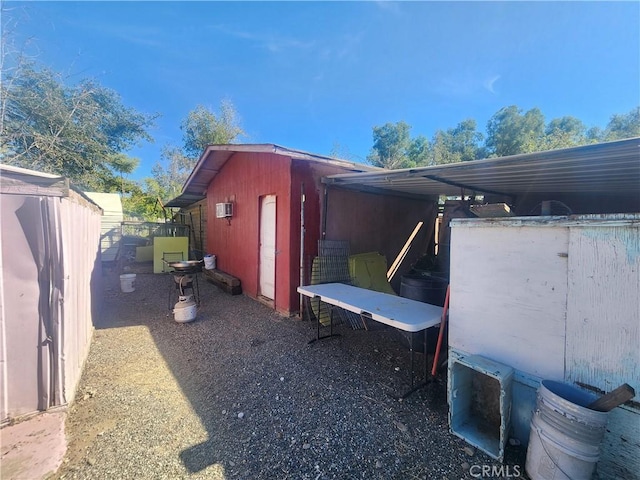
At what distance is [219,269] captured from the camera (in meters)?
8.45

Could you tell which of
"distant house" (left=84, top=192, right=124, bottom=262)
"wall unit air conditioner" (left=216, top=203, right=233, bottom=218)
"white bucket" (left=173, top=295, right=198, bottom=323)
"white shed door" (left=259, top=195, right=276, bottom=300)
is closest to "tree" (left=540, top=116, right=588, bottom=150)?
"white shed door" (left=259, top=195, right=276, bottom=300)

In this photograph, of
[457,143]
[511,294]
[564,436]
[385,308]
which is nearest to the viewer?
[564,436]

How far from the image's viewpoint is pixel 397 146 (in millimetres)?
23703

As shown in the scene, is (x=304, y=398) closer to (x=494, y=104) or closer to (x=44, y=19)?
(x=44, y=19)

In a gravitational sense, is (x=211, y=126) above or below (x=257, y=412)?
above

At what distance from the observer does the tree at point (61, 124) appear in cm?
956

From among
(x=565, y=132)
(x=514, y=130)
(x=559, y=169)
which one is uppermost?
(x=514, y=130)

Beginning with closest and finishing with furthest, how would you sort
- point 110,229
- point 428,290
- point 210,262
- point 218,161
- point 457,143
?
point 428,290
point 218,161
point 210,262
point 110,229
point 457,143

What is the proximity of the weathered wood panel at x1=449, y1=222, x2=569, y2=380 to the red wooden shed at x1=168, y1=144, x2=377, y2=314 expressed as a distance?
2.88 m

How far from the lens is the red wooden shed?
4641 mm

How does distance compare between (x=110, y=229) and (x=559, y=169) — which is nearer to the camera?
(x=559, y=169)

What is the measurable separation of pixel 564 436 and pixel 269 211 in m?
5.08

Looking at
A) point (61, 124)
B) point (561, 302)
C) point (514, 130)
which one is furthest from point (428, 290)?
point (514, 130)
